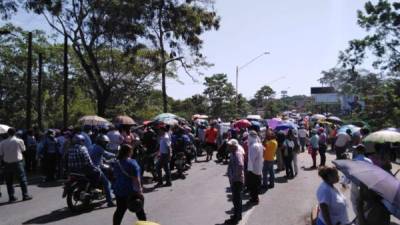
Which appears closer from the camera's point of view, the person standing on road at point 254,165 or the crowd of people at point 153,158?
the crowd of people at point 153,158

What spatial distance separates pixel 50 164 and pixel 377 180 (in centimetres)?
1290

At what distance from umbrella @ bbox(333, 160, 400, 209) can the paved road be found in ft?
14.8

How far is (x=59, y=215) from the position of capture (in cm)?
1073

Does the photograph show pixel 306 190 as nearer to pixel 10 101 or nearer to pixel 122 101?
pixel 122 101

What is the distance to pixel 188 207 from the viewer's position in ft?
37.6

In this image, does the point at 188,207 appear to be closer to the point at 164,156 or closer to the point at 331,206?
the point at 164,156

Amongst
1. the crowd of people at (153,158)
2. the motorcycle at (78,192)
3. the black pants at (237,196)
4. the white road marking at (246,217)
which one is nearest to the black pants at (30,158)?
the crowd of people at (153,158)

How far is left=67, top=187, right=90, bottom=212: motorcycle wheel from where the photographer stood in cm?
1087

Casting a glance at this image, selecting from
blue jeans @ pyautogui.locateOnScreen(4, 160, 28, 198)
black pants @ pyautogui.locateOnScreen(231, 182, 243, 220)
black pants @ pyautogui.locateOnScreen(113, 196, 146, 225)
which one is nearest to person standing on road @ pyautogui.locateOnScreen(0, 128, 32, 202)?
blue jeans @ pyautogui.locateOnScreen(4, 160, 28, 198)

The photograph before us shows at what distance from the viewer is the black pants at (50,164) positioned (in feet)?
52.9

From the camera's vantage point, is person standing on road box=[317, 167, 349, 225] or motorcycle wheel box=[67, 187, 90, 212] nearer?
person standing on road box=[317, 167, 349, 225]

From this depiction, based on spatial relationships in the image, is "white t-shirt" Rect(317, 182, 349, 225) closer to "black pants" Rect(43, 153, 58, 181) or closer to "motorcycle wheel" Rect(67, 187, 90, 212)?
"motorcycle wheel" Rect(67, 187, 90, 212)

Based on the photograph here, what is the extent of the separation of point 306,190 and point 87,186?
20.7ft

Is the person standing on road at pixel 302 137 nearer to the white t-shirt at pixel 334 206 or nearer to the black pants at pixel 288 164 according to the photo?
the black pants at pixel 288 164
